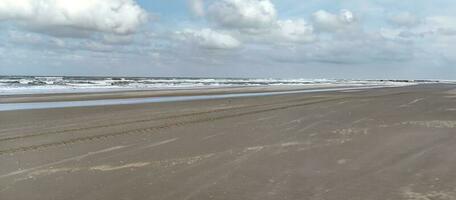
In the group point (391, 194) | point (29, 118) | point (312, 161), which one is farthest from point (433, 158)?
point (29, 118)

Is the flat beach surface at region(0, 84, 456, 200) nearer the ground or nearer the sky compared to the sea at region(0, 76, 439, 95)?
nearer the sky

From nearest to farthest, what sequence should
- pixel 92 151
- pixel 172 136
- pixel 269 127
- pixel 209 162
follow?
pixel 209 162 → pixel 92 151 → pixel 172 136 → pixel 269 127

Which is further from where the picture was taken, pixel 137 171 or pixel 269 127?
pixel 269 127

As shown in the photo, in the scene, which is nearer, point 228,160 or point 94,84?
point 228,160

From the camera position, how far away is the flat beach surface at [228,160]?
6.38 m

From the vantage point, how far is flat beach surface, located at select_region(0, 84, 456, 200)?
638 centimetres

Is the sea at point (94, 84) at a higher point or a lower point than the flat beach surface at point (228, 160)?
lower

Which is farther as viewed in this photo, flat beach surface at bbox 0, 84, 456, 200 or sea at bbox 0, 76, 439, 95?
sea at bbox 0, 76, 439, 95

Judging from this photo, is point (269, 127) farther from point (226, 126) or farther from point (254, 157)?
point (254, 157)

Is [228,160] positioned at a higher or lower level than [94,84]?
higher

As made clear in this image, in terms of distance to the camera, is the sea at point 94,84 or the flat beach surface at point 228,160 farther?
the sea at point 94,84

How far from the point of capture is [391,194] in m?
6.15

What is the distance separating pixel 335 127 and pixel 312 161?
5646 mm

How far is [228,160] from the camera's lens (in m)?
8.61
